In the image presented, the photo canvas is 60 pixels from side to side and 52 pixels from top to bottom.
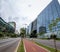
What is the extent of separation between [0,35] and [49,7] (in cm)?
4645

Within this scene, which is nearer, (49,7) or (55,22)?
(55,22)

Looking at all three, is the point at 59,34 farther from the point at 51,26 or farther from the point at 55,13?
the point at 51,26

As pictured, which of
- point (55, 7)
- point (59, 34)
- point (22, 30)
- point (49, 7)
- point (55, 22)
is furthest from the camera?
point (49, 7)

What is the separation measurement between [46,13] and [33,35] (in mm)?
47244

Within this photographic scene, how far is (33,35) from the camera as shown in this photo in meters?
178

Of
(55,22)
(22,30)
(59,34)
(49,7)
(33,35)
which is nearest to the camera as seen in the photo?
(55,22)

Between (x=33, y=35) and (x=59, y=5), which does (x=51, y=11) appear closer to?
(x=59, y=5)

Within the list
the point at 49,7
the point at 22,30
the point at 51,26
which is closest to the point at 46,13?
the point at 49,7

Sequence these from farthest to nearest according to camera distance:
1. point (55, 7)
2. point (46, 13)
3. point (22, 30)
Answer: point (46, 13), point (55, 7), point (22, 30)

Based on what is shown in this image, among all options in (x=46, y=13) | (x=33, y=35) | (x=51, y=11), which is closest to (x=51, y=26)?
(x=51, y=11)

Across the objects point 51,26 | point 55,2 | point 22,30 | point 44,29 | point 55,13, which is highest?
point 55,2

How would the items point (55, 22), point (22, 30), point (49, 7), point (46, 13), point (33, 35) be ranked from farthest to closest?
point (33, 35) < point (46, 13) < point (49, 7) < point (22, 30) < point (55, 22)

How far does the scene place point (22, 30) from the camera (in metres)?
73.4

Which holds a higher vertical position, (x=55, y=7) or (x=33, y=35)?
(x=55, y=7)
